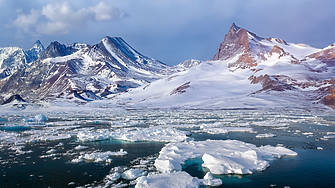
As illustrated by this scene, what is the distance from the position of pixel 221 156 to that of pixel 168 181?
653 cm

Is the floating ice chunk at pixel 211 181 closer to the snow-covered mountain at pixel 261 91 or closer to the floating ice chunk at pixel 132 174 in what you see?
the floating ice chunk at pixel 132 174

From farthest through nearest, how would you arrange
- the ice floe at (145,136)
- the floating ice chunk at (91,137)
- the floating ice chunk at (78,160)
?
the floating ice chunk at (91,137) < the ice floe at (145,136) < the floating ice chunk at (78,160)

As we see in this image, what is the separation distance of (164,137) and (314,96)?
10589 cm

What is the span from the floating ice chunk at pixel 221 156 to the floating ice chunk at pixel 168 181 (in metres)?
1.78

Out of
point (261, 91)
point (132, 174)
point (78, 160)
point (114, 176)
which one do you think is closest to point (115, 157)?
point (78, 160)

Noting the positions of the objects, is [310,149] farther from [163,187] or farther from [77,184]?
[77,184]

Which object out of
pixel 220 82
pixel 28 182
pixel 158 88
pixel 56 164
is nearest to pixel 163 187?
pixel 28 182

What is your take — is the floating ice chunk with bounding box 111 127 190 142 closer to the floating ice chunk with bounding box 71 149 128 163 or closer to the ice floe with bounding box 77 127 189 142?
the ice floe with bounding box 77 127 189 142

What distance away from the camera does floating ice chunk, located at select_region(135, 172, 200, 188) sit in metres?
15.2

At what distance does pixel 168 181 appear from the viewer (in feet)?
51.6

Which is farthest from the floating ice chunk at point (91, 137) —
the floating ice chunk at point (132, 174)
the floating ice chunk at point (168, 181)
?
the floating ice chunk at point (168, 181)

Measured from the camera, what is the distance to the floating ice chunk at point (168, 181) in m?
15.2

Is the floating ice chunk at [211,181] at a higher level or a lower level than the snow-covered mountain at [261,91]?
lower

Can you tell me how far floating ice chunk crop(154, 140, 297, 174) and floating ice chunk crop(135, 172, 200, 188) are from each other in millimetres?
1780
